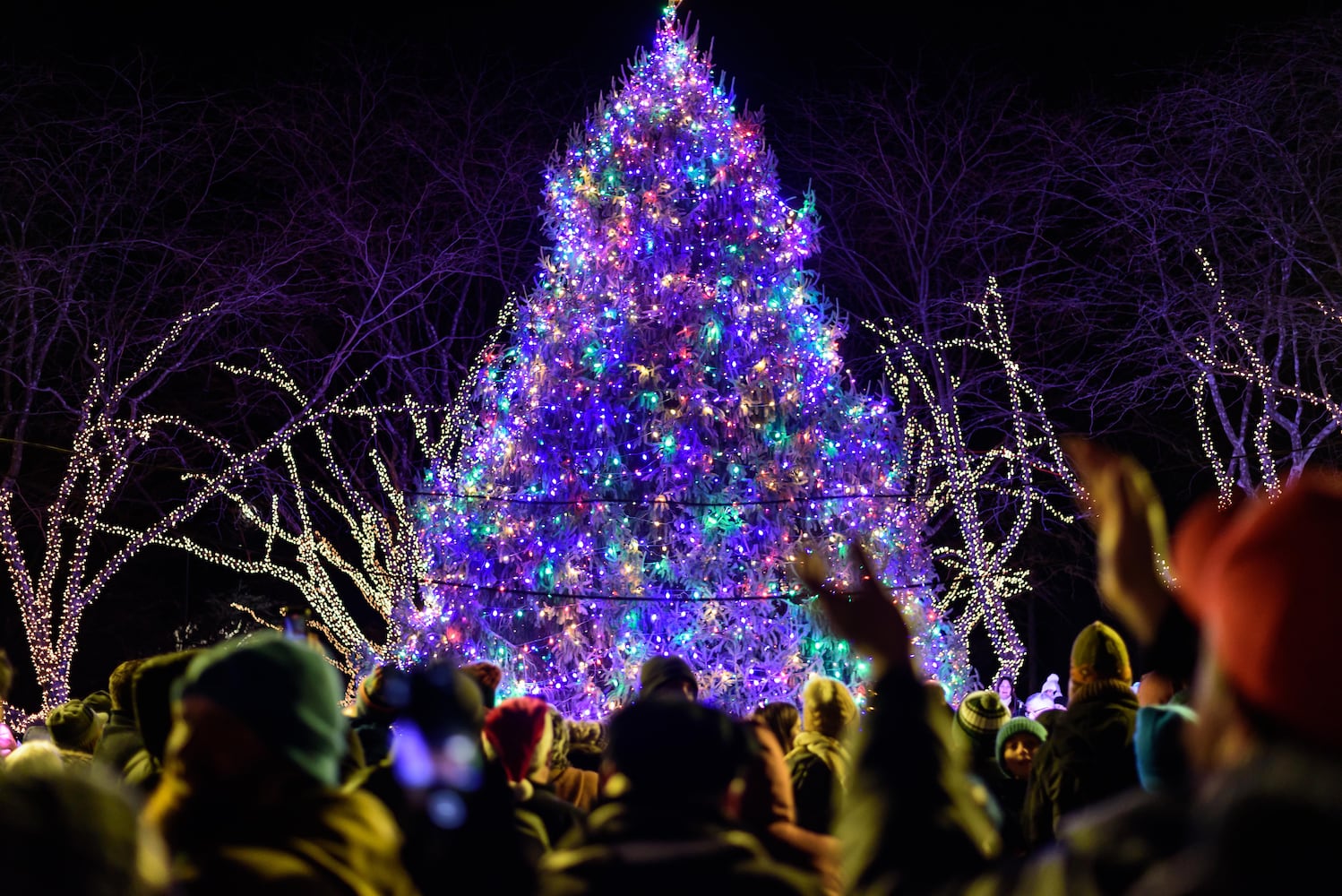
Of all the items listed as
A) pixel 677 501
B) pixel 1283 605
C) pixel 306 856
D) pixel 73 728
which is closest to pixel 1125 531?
pixel 1283 605

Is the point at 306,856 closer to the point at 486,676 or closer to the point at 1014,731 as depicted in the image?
the point at 486,676

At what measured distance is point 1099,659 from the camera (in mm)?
5188

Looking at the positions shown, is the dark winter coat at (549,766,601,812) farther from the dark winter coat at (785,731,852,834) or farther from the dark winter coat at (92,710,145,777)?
the dark winter coat at (92,710,145,777)

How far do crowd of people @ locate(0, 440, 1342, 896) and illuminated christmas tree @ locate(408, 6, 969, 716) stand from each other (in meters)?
7.23

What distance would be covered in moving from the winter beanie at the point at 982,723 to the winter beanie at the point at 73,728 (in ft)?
16.0

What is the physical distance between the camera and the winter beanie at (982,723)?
7.10 meters

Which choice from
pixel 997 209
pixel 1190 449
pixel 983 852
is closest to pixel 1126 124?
pixel 997 209

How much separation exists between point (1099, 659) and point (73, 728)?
5.43 m

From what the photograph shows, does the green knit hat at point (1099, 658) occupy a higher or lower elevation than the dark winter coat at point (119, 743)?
lower

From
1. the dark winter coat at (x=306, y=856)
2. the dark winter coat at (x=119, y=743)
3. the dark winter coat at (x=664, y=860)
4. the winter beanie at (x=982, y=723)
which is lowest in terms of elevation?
the dark winter coat at (x=664, y=860)

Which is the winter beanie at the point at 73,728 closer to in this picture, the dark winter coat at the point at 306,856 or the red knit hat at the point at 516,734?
the red knit hat at the point at 516,734

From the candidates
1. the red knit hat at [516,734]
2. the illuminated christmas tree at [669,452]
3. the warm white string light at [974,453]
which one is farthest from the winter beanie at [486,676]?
the warm white string light at [974,453]

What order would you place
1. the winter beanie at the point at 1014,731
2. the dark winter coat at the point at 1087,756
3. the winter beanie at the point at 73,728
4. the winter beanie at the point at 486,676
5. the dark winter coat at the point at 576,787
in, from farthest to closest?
the winter beanie at the point at 73,728 → the winter beanie at the point at 1014,731 → the winter beanie at the point at 486,676 → the dark winter coat at the point at 576,787 → the dark winter coat at the point at 1087,756

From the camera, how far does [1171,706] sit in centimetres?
326
